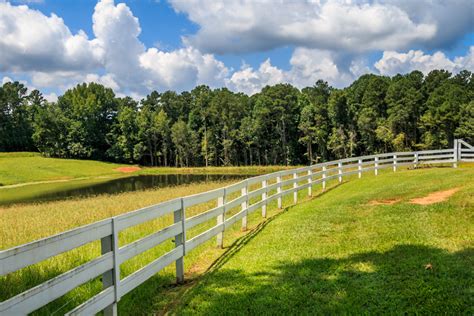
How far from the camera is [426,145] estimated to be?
72375 mm

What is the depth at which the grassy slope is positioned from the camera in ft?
208

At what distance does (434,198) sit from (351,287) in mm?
Result: 8139

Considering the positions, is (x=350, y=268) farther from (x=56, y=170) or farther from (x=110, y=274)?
(x=56, y=170)

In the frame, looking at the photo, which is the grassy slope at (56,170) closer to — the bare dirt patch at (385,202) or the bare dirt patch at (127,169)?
the bare dirt patch at (127,169)

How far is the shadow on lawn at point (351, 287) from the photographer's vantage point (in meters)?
5.08

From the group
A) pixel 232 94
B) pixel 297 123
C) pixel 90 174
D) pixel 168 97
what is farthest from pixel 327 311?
pixel 168 97

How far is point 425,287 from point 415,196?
336 inches

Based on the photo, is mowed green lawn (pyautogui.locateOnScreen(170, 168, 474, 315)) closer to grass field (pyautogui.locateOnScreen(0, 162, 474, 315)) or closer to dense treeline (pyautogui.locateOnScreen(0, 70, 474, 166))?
grass field (pyautogui.locateOnScreen(0, 162, 474, 315))

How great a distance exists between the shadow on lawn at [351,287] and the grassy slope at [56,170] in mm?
58861

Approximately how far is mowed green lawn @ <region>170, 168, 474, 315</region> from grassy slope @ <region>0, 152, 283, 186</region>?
184 feet

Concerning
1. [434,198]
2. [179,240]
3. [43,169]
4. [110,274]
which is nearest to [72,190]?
[43,169]

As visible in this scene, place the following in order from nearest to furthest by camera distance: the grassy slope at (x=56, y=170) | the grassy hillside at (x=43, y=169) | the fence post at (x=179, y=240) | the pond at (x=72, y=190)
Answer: the fence post at (x=179, y=240) → the pond at (x=72, y=190) → the grassy hillside at (x=43, y=169) → the grassy slope at (x=56, y=170)

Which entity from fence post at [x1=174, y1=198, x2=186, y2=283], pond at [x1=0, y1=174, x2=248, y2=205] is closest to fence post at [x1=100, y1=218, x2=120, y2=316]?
fence post at [x1=174, y1=198, x2=186, y2=283]

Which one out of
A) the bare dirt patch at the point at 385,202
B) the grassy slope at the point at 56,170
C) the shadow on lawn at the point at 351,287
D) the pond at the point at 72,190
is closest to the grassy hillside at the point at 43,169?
the grassy slope at the point at 56,170
